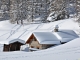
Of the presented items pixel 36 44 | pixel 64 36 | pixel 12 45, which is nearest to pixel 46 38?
pixel 36 44

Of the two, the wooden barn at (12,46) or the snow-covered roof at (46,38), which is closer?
the wooden barn at (12,46)

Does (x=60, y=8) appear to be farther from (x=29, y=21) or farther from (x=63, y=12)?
(x=29, y=21)

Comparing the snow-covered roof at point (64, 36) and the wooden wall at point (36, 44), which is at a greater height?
the snow-covered roof at point (64, 36)

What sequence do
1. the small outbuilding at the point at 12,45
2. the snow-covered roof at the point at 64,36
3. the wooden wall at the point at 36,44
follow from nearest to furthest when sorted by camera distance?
the small outbuilding at the point at 12,45
the wooden wall at the point at 36,44
the snow-covered roof at the point at 64,36

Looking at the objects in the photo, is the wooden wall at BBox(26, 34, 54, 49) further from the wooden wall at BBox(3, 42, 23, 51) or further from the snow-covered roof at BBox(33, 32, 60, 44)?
the wooden wall at BBox(3, 42, 23, 51)

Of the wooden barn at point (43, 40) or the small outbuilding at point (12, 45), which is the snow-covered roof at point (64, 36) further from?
the small outbuilding at point (12, 45)

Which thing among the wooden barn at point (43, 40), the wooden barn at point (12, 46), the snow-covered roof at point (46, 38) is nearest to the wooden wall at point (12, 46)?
the wooden barn at point (12, 46)

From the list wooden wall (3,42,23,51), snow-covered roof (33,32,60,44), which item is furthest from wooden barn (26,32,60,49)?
wooden wall (3,42,23,51)

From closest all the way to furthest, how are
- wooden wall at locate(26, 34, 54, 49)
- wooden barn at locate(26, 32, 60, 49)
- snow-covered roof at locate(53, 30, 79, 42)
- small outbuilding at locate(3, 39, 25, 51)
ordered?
small outbuilding at locate(3, 39, 25, 51)
wooden barn at locate(26, 32, 60, 49)
wooden wall at locate(26, 34, 54, 49)
snow-covered roof at locate(53, 30, 79, 42)

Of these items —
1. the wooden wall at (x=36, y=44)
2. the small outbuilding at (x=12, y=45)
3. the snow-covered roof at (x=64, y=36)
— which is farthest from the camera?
the snow-covered roof at (x=64, y=36)

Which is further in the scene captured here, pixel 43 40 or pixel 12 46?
pixel 43 40

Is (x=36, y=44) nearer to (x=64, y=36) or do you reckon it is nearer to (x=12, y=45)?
(x=12, y=45)

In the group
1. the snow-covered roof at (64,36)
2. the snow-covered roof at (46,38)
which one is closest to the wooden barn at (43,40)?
the snow-covered roof at (46,38)

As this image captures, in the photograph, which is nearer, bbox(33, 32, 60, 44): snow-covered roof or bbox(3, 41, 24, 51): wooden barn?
bbox(3, 41, 24, 51): wooden barn
